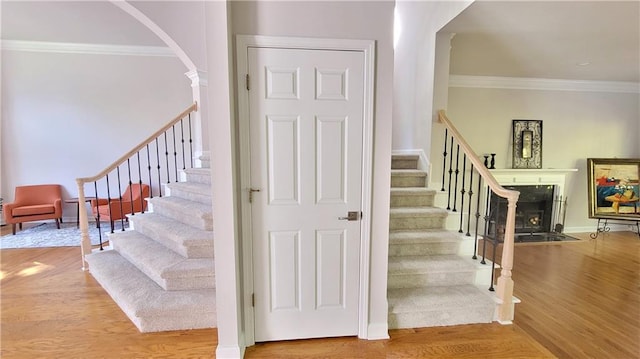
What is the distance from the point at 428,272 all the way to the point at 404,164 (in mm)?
1478

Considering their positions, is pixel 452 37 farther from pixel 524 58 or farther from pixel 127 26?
pixel 127 26

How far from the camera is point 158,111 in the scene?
5590 mm

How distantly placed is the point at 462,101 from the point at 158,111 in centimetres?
540

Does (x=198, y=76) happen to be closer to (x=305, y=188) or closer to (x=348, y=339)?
(x=305, y=188)

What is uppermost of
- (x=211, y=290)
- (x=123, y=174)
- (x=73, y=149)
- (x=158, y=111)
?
(x=158, y=111)

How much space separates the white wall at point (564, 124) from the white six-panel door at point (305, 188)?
381 cm

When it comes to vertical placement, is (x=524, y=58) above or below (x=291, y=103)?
above

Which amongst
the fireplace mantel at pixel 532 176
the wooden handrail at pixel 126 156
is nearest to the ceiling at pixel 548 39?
the fireplace mantel at pixel 532 176

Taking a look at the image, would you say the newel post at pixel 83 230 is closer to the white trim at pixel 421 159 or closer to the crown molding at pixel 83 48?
the crown molding at pixel 83 48

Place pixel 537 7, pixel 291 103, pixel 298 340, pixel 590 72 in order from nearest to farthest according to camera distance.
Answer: pixel 291 103 → pixel 298 340 → pixel 537 7 → pixel 590 72

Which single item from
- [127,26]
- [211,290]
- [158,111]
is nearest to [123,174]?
[158,111]

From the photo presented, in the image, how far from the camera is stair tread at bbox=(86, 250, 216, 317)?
236 cm

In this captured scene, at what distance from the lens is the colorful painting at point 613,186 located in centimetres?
550

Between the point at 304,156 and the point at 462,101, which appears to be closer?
the point at 304,156
